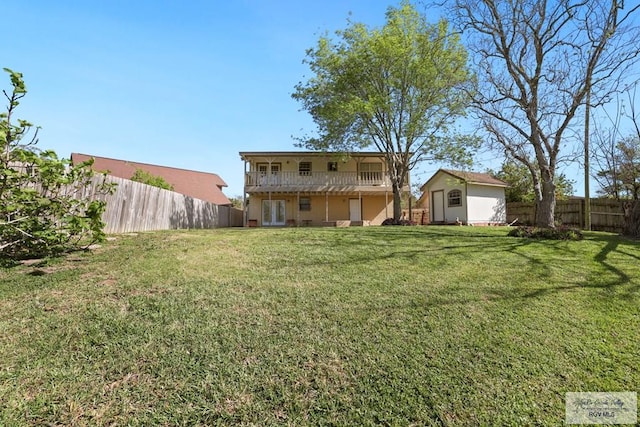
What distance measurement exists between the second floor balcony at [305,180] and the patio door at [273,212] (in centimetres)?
227

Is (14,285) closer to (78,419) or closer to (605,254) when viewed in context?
(78,419)

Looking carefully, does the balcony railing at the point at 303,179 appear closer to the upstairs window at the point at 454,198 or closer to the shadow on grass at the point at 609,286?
the upstairs window at the point at 454,198

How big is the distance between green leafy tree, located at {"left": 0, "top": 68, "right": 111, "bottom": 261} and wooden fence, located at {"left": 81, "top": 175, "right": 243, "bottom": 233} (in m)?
0.71

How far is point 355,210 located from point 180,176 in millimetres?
18255

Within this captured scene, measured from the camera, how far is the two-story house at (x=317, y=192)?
20.1 meters

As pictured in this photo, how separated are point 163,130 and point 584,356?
1734 centimetres

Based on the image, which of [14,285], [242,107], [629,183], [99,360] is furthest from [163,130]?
[629,183]

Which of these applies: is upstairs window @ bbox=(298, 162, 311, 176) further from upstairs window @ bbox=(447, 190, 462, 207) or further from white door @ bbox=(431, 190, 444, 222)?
upstairs window @ bbox=(447, 190, 462, 207)

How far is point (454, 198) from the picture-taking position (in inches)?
794

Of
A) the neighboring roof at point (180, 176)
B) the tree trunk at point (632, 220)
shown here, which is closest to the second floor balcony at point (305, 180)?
the neighboring roof at point (180, 176)

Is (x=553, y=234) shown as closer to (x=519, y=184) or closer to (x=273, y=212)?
(x=273, y=212)

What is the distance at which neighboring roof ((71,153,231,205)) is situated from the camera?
2517 centimetres

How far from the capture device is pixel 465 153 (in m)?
16.1

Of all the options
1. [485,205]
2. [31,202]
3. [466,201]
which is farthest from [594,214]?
[31,202]
